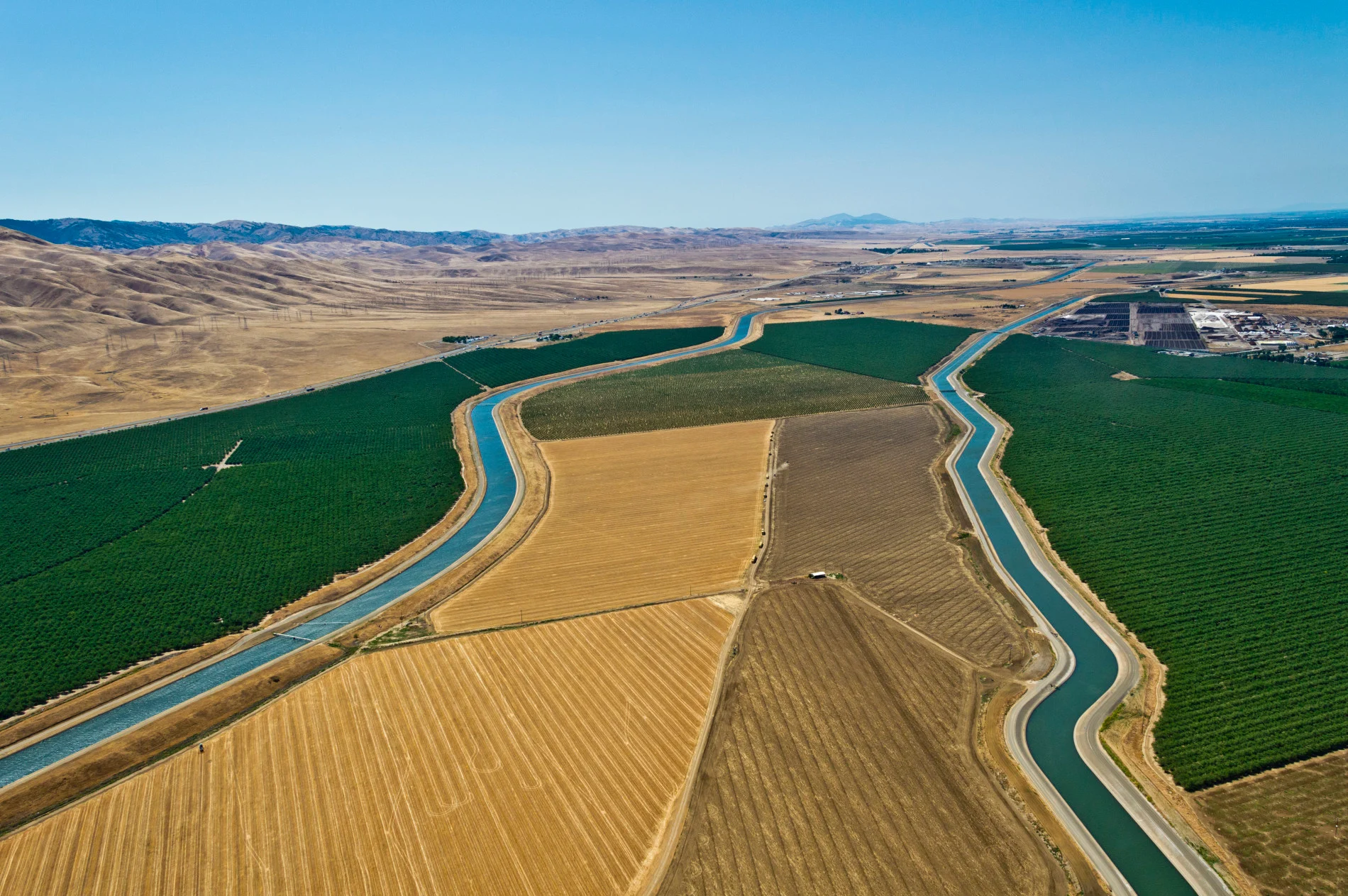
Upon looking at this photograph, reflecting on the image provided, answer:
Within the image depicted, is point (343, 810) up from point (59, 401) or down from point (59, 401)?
down

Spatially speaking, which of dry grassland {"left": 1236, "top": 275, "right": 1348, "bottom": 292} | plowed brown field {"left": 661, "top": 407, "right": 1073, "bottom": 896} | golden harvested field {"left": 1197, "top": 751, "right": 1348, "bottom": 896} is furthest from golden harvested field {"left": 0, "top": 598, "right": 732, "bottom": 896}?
dry grassland {"left": 1236, "top": 275, "right": 1348, "bottom": 292}

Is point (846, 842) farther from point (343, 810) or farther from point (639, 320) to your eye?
point (639, 320)

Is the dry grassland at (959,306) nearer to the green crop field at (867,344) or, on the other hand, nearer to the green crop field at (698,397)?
the green crop field at (867,344)

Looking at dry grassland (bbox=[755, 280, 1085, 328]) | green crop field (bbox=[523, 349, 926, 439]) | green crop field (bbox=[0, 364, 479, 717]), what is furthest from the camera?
dry grassland (bbox=[755, 280, 1085, 328])

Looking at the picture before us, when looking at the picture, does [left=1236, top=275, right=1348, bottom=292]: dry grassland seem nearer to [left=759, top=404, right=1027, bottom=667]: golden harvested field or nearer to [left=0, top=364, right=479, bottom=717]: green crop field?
[left=759, top=404, right=1027, bottom=667]: golden harvested field

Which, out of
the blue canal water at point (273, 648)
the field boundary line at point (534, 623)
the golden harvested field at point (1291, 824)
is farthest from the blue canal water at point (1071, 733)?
the blue canal water at point (273, 648)

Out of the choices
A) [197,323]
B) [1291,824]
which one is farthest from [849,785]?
[197,323]

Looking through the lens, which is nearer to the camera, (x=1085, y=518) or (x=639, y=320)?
(x=1085, y=518)

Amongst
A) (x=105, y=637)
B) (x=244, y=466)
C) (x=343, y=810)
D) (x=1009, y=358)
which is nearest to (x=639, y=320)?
(x=1009, y=358)
